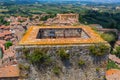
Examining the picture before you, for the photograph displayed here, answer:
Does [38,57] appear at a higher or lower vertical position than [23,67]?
higher

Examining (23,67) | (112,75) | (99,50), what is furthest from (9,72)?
(99,50)

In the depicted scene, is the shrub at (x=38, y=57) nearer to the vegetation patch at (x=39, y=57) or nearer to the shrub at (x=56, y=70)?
the vegetation patch at (x=39, y=57)

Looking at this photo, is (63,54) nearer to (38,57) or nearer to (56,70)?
(56,70)

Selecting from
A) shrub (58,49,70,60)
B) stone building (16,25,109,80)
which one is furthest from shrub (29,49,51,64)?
shrub (58,49,70,60)

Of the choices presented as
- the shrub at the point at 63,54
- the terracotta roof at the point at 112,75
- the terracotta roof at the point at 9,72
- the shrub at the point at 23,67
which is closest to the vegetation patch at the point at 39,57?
the shrub at the point at 23,67

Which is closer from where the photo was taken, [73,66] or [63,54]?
[63,54]

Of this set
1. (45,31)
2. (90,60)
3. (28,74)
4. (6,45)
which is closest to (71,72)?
(90,60)

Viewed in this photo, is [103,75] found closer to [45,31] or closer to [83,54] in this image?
[83,54]

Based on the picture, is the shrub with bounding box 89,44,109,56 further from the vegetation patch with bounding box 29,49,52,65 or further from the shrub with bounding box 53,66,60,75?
the vegetation patch with bounding box 29,49,52,65
